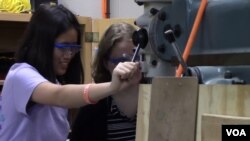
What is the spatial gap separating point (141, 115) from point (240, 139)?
18cm

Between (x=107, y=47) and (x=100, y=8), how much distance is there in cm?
168

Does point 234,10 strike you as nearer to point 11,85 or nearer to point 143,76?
point 143,76

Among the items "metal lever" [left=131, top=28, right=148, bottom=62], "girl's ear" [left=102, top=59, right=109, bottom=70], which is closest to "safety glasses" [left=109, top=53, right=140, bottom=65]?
"girl's ear" [left=102, top=59, right=109, bottom=70]

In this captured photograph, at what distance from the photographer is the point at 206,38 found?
67 centimetres

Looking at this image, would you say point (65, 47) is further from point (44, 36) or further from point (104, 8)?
point (104, 8)

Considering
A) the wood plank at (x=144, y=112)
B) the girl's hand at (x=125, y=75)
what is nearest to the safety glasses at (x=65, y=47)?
the girl's hand at (x=125, y=75)

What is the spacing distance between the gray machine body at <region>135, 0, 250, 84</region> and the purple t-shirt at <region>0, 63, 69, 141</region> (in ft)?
1.34

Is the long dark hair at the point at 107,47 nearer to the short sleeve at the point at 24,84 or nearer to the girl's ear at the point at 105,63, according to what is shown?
the girl's ear at the point at 105,63

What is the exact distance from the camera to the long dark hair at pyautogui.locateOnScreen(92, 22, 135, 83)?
1231mm

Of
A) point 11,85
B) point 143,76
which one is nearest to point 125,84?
point 143,76

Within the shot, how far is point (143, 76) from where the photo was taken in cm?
79

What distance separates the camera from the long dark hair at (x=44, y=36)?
3.68 feet

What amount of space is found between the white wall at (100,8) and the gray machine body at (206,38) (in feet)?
6.33

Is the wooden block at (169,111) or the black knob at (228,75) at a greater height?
the black knob at (228,75)
